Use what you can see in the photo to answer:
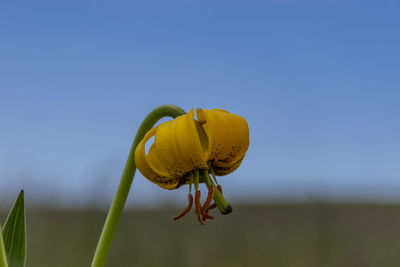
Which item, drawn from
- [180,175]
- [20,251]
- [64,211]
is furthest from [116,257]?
[180,175]

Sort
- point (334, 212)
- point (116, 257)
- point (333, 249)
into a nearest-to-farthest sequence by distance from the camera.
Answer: point (116, 257) → point (333, 249) → point (334, 212)

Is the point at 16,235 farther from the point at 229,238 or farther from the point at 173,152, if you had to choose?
the point at 229,238

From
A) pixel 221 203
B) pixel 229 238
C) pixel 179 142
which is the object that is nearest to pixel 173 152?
pixel 179 142

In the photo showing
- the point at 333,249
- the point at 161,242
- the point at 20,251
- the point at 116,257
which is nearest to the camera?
the point at 20,251

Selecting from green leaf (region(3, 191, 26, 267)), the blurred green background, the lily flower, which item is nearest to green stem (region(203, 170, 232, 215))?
the lily flower

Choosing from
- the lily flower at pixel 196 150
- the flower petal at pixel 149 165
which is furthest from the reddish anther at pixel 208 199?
the flower petal at pixel 149 165

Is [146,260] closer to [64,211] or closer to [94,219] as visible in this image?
[94,219]

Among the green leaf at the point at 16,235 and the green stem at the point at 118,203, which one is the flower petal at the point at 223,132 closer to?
the green stem at the point at 118,203

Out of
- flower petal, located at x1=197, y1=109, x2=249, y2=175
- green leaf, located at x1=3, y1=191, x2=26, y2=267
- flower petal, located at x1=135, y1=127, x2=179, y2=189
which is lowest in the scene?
green leaf, located at x1=3, y1=191, x2=26, y2=267

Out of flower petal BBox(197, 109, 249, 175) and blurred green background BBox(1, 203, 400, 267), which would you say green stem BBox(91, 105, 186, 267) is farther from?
blurred green background BBox(1, 203, 400, 267)
